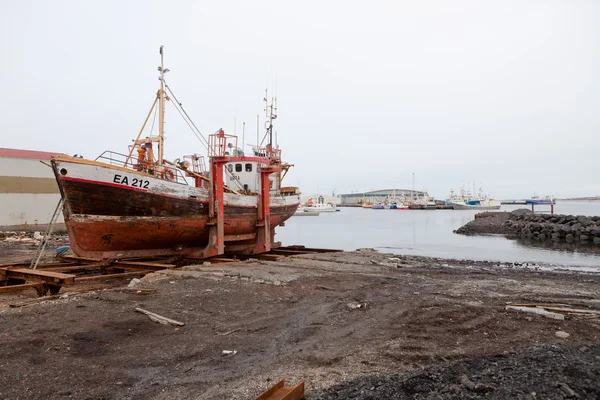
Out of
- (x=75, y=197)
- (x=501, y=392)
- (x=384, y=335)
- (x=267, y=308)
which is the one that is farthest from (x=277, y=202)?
(x=501, y=392)

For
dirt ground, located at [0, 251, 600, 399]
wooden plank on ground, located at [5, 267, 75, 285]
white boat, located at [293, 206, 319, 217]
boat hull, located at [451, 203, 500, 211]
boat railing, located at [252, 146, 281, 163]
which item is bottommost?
dirt ground, located at [0, 251, 600, 399]

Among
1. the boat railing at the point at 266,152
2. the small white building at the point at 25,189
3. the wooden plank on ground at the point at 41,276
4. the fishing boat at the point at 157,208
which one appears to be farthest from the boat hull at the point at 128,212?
the small white building at the point at 25,189

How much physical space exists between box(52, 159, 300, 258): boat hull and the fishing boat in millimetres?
25

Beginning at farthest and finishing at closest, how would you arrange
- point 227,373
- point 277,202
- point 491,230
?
point 491,230 → point 277,202 → point 227,373

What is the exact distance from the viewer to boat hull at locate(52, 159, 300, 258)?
11.1 metres

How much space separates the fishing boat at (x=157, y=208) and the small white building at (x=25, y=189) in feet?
55.1

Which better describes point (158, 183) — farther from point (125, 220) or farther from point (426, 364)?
point (426, 364)

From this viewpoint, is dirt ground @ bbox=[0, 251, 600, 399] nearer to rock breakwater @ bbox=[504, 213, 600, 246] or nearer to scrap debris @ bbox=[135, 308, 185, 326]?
scrap debris @ bbox=[135, 308, 185, 326]

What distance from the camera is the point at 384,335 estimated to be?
521 cm

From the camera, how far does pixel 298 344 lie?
499 centimetres

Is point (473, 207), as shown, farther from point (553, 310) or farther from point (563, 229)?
point (553, 310)

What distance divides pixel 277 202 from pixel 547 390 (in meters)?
16.3

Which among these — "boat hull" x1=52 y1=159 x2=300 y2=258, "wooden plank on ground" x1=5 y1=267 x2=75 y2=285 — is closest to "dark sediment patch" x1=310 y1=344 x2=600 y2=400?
"wooden plank on ground" x1=5 y1=267 x2=75 y2=285

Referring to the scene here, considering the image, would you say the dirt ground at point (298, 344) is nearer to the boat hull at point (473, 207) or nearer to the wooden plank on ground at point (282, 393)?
the wooden plank on ground at point (282, 393)
